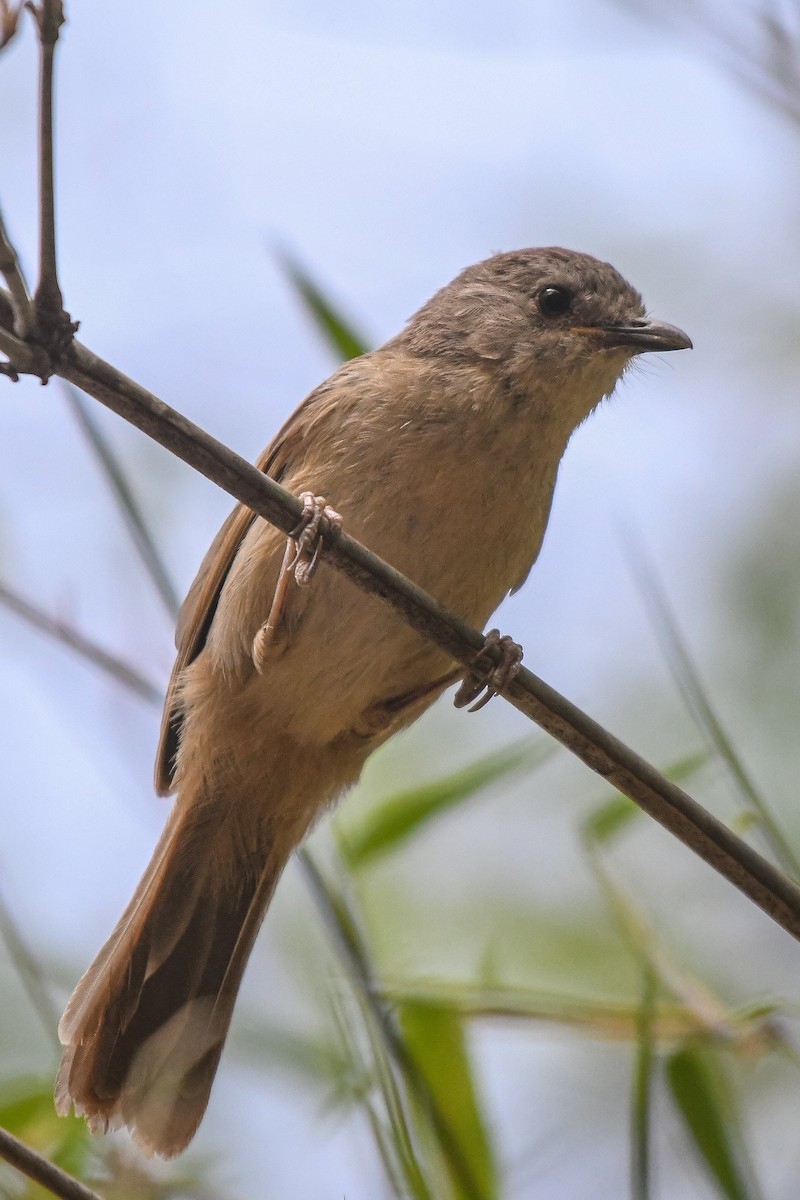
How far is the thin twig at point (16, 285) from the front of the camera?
65.8 inches

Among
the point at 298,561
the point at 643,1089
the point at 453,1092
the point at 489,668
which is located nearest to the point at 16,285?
the point at 298,561

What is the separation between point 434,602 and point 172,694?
1350 millimetres

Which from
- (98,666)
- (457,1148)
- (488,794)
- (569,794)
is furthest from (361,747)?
(569,794)

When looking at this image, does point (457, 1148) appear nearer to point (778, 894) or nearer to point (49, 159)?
point (778, 894)

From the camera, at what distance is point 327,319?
3.22 meters

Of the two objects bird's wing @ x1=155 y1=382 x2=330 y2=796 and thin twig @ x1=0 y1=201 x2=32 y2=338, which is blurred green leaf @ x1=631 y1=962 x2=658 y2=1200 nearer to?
bird's wing @ x1=155 y1=382 x2=330 y2=796

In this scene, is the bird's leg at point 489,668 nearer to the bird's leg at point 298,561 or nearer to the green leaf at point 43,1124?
the bird's leg at point 298,561

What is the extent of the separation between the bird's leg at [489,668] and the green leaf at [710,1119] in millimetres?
784

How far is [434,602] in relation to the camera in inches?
90.8

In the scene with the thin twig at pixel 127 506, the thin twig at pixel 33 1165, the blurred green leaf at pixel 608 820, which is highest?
the blurred green leaf at pixel 608 820

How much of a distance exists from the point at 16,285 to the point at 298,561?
3.39 ft

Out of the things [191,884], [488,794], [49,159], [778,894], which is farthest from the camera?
[191,884]

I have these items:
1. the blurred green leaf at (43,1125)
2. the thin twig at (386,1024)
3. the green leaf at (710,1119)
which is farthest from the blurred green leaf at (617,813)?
the blurred green leaf at (43,1125)

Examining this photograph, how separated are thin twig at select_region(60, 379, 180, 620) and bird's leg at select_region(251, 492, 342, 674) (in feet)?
A: 0.81
